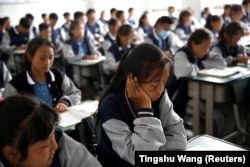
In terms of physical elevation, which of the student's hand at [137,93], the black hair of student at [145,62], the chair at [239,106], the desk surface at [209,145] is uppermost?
the black hair of student at [145,62]

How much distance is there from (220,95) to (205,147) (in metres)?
1.21

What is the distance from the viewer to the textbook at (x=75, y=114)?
191cm

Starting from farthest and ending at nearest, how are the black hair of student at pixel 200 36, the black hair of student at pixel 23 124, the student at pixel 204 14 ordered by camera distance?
1. the student at pixel 204 14
2. the black hair of student at pixel 200 36
3. the black hair of student at pixel 23 124

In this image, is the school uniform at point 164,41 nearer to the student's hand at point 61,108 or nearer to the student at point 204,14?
the student's hand at point 61,108

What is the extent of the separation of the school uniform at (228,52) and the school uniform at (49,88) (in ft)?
5.54

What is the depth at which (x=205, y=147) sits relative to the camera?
1.61 meters

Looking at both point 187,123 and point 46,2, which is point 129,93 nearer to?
point 187,123

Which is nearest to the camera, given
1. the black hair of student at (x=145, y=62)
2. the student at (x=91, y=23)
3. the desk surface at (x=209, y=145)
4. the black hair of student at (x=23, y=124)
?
the black hair of student at (x=23, y=124)

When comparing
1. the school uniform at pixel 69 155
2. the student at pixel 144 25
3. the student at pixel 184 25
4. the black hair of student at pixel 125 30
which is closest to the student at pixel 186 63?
the black hair of student at pixel 125 30

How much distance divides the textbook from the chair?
4.02ft

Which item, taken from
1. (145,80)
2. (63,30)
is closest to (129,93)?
(145,80)

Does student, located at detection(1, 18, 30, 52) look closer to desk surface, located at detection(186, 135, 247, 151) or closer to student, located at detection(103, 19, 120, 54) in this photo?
student, located at detection(103, 19, 120, 54)

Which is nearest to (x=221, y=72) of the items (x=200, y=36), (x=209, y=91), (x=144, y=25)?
(x=209, y=91)

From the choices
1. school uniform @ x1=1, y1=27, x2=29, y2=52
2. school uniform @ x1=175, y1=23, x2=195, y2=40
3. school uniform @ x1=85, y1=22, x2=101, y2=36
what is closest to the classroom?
school uniform @ x1=1, y1=27, x2=29, y2=52
